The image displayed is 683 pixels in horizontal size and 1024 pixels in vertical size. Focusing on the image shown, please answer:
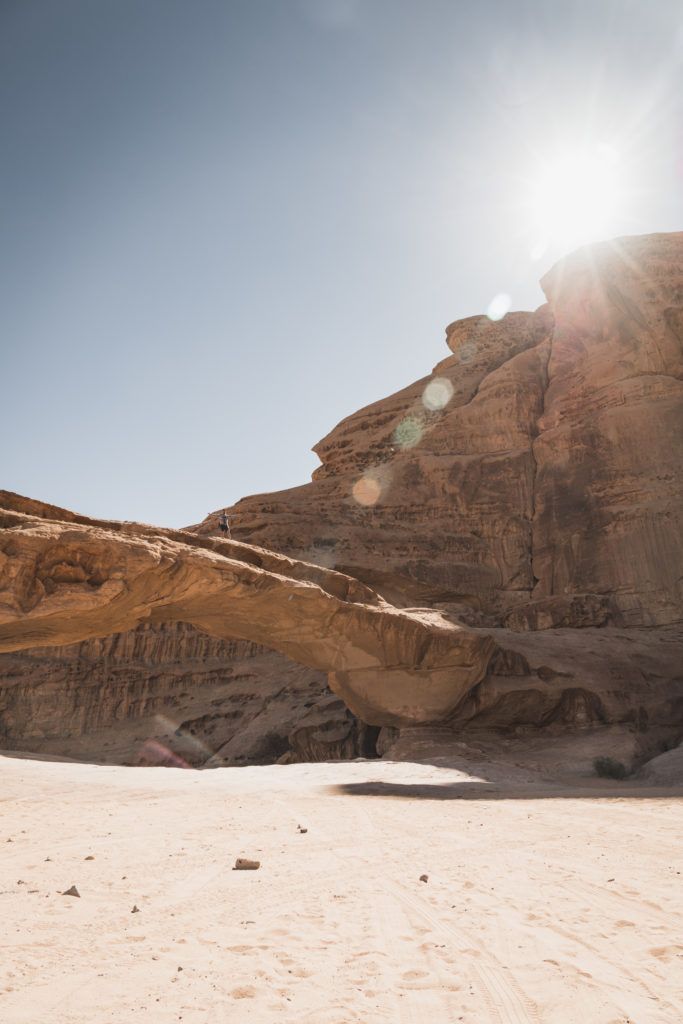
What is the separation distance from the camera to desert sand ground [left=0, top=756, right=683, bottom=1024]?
2.77 meters

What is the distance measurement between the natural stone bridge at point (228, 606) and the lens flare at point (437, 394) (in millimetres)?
22938

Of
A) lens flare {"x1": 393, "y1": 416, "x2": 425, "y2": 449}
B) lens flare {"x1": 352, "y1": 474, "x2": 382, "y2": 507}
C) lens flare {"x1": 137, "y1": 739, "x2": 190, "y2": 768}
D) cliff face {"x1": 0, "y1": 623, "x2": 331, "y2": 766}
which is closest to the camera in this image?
lens flare {"x1": 137, "y1": 739, "x2": 190, "y2": 768}

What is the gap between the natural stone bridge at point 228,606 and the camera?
1259cm

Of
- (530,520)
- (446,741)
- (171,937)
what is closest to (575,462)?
(530,520)

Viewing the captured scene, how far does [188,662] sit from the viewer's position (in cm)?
3238

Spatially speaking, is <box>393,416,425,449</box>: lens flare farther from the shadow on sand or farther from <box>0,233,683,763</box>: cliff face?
the shadow on sand

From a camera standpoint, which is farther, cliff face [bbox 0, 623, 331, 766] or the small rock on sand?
cliff face [bbox 0, 623, 331, 766]

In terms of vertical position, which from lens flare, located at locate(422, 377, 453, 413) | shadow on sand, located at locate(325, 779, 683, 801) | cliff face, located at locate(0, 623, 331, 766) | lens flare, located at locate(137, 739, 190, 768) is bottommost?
lens flare, located at locate(137, 739, 190, 768)

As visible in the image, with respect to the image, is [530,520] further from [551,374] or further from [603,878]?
[603,878]

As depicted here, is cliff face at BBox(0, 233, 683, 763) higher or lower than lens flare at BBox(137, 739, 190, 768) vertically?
higher

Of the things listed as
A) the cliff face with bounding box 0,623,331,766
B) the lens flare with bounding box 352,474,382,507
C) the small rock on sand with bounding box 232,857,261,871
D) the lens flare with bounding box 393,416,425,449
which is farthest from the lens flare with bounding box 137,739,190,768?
the small rock on sand with bounding box 232,857,261,871

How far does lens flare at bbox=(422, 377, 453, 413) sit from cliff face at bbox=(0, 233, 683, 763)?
0.15 meters

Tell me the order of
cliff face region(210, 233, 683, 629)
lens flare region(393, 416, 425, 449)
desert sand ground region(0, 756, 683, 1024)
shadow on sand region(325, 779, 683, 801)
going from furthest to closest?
lens flare region(393, 416, 425, 449)
cliff face region(210, 233, 683, 629)
shadow on sand region(325, 779, 683, 801)
desert sand ground region(0, 756, 683, 1024)

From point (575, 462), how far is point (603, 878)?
31374 mm
